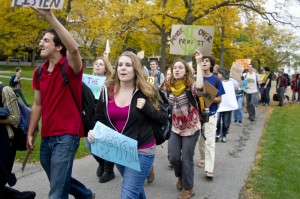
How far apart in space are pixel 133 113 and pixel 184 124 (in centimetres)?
155

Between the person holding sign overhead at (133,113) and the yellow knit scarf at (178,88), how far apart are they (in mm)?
1253

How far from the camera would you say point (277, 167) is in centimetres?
669

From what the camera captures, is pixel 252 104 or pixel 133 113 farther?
pixel 252 104

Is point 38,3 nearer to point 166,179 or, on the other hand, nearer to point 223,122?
point 166,179

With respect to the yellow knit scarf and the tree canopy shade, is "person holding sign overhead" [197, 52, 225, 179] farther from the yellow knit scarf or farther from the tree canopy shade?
the tree canopy shade

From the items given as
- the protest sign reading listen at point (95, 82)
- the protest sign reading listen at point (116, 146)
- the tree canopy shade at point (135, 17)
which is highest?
the tree canopy shade at point (135, 17)

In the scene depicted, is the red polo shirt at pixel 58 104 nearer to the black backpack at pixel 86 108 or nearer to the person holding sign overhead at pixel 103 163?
the black backpack at pixel 86 108

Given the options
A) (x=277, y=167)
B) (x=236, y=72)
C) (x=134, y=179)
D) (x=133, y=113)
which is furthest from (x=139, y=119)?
(x=236, y=72)

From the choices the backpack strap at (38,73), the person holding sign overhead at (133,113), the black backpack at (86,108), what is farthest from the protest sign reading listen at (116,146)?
the backpack strap at (38,73)

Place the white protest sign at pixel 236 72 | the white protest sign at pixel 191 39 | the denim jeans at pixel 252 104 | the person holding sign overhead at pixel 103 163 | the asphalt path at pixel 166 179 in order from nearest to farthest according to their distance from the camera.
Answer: the asphalt path at pixel 166 179, the person holding sign overhead at pixel 103 163, the white protest sign at pixel 191 39, the white protest sign at pixel 236 72, the denim jeans at pixel 252 104

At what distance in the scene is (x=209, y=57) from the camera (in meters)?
5.90

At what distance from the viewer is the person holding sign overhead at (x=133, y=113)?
134 inches

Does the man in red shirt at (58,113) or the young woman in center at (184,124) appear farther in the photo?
the young woman in center at (184,124)

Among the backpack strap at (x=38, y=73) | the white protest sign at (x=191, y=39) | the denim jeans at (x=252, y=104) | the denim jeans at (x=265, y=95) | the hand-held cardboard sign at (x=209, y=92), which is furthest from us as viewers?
the denim jeans at (x=265, y=95)
